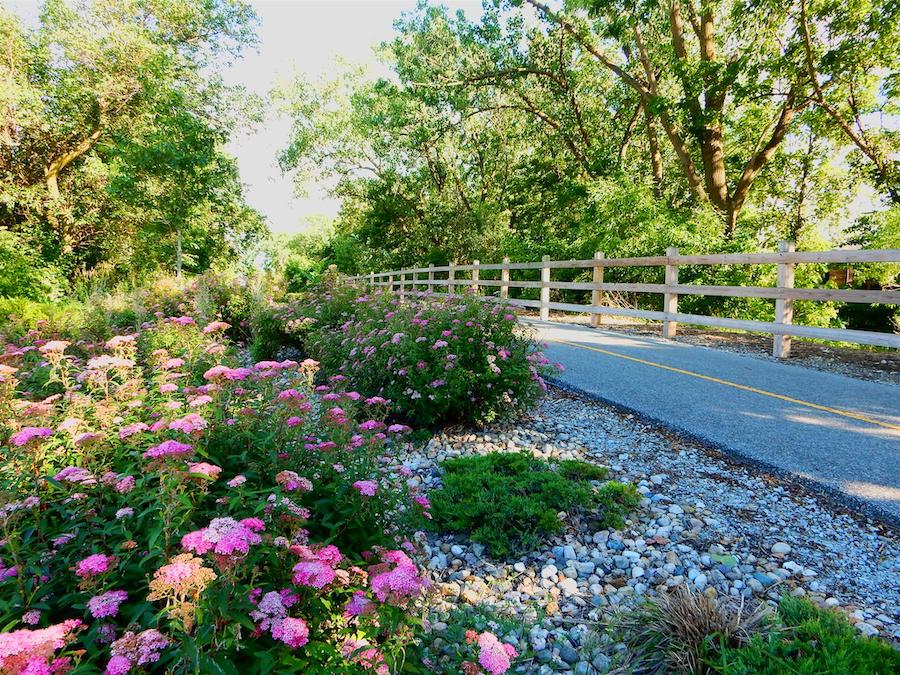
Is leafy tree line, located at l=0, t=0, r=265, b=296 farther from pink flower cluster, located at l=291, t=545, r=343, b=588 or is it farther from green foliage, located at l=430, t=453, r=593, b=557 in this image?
pink flower cluster, located at l=291, t=545, r=343, b=588

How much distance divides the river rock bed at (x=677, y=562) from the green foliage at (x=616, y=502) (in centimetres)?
6

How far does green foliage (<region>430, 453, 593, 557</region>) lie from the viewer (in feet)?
10.5

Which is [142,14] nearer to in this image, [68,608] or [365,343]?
[365,343]

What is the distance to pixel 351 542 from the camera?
243 centimetres

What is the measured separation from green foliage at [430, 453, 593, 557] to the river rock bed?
80 mm

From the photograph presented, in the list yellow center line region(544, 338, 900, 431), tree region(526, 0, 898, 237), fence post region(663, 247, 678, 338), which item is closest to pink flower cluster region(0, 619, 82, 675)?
yellow center line region(544, 338, 900, 431)

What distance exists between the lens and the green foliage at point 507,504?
10.5 ft

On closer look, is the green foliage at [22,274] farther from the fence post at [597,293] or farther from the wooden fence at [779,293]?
the fence post at [597,293]

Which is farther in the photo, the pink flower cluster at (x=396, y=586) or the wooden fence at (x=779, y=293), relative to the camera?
the wooden fence at (x=779, y=293)

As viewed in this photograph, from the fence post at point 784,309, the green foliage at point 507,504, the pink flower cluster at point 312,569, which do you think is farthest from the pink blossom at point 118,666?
the fence post at point 784,309

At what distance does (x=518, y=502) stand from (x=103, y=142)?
69.2ft

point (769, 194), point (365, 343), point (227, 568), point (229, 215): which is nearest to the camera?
point (227, 568)

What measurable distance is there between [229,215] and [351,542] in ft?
79.9

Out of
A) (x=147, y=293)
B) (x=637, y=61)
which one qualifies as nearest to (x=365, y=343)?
(x=147, y=293)
